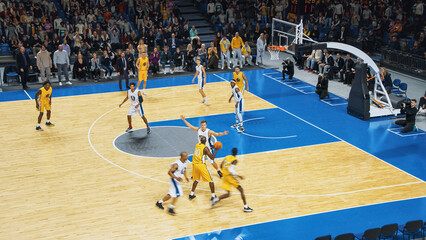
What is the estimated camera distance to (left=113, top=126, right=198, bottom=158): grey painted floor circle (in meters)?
17.5

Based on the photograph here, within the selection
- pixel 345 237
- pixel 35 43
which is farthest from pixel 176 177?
pixel 35 43

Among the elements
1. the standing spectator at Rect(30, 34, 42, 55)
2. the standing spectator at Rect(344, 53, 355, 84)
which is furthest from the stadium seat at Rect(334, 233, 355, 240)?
the standing spectator at Rect(30, 34, 42, 55)

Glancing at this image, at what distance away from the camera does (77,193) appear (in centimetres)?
1459

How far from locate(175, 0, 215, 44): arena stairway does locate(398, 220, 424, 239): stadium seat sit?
76.6 ft

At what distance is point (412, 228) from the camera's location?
1166 cm

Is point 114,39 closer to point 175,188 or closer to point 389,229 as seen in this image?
point 175,188

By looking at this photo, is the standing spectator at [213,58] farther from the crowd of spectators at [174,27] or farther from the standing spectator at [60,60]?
the standing spectator at [60,60]

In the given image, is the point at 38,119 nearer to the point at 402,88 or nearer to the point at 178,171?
the point at 178,171

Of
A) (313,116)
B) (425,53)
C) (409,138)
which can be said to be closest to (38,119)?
(313,116)

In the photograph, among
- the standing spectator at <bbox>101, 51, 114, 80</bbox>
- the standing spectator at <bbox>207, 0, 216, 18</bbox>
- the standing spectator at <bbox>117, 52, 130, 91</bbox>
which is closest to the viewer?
the standing spectator at <bbox>117, 52, 130, 91</bbox>

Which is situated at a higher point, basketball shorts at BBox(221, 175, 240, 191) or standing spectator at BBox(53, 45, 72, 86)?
standing spectator at BBox(53, 45, 72, 86)

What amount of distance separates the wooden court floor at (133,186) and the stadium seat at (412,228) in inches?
72.0

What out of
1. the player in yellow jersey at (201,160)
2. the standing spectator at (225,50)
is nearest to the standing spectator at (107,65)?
the standing spectator at (225,50)

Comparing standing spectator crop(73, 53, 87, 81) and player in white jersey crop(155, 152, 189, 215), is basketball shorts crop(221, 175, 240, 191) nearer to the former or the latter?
player in white jersey crop(155, 152, 189, 215)
